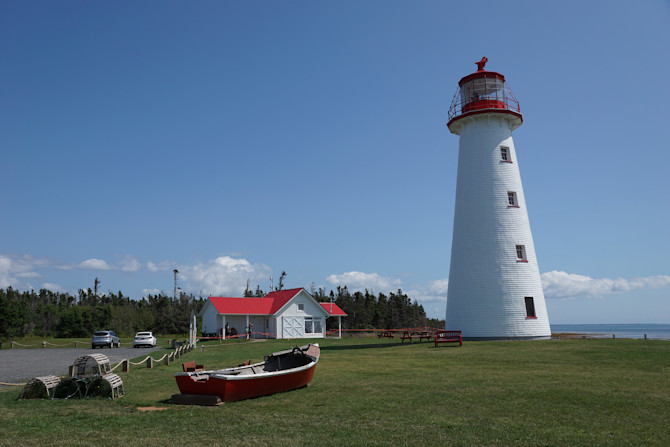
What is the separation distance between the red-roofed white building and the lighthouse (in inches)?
751

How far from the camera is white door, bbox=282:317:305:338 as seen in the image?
45.9 metres

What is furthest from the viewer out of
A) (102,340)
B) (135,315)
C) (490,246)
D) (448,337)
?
(135,315)

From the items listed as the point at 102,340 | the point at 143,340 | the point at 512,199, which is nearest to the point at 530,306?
the point at 512,199

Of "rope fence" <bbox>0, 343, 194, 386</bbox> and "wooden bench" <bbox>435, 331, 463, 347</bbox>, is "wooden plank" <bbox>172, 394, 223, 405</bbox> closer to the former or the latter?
"rope fence" <bbox>0, 343, 194, 386</bbox>

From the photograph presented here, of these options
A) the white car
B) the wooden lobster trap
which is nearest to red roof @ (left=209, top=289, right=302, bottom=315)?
the white car

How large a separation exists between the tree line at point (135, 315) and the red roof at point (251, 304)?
16.4 ft

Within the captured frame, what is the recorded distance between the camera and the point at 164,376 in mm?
16453

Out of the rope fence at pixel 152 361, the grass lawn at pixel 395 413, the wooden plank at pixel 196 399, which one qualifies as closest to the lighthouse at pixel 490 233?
the grass lawn at pixel 395 413

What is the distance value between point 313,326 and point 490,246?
2301 centimetres

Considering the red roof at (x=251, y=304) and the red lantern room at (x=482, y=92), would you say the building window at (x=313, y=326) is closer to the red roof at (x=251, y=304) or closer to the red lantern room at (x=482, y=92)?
the red roof at (x=251, y=304)

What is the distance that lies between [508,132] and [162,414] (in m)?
28.1

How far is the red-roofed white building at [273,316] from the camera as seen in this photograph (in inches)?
1801

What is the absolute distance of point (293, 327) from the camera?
46.2 metres

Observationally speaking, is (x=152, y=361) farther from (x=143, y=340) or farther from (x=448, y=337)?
(x=143, y=340)
